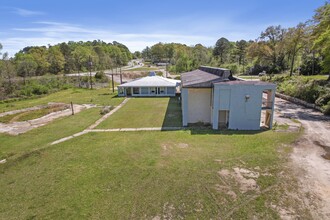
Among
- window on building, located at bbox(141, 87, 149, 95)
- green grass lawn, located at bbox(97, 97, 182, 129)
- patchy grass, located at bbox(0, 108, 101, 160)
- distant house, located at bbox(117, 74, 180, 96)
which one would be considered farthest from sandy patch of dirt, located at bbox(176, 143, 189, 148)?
window on building, located at bbox(141, 87, 149, 95)

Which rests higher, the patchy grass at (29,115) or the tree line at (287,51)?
the tree line at (287,51)

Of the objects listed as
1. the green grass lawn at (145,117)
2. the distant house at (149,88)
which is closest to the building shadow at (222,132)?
the green grass lawn at (145,117)

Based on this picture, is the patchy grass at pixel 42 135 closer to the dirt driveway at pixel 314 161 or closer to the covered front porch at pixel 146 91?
the covered front porch at pixel 146 91

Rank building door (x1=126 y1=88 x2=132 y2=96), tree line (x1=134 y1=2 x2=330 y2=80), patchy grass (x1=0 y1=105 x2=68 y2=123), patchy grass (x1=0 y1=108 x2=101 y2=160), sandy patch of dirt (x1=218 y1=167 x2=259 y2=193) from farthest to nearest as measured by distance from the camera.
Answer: building door (x1=126 y1=88 x2=132 y2=96), tree line (x1=134 y1=2 x2=330 y2=80), patchy grass (x1=0 y1=105 x2=68 y2=123), patchy grass (x1=0 y1=108 x2=101 y2=160), sandy patch of dirt (x1=218 y1=167 x2=259 y2=193)

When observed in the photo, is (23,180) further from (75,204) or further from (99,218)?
(99,218)

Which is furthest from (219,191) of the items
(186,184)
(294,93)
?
(294,93)

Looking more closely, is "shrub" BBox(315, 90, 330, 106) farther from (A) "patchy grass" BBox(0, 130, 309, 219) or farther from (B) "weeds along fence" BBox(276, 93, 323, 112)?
(A) "patchy grass" BBox(0, 130, 309, 219)
